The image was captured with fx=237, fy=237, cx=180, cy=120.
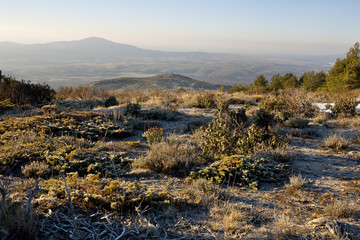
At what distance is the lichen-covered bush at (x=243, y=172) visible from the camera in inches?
151

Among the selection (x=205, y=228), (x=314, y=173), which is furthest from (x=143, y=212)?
(x=314, y=173)

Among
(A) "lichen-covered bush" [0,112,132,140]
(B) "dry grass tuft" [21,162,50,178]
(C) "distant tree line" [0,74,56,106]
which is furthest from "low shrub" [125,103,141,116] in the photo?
(B) "dry grass tuft" [21,162,50,178]

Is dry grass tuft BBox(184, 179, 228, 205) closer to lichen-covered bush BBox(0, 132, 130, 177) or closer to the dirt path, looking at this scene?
lichen-covered bush BBox(0, 132, 130, 177)

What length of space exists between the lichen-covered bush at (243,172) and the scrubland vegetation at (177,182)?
18 millimetres

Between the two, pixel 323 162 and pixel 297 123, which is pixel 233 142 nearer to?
pixel 323 162

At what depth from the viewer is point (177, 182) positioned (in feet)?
12.7

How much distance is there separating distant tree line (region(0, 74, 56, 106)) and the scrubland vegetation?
352 centimetres

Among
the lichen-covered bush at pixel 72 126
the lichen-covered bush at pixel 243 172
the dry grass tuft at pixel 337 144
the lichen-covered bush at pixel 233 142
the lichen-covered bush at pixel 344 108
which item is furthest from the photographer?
the lichen-covered bush at pixel 344 108

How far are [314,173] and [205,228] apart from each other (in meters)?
2.62

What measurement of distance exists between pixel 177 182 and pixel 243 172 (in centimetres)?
109

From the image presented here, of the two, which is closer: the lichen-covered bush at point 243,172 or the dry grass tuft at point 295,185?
the dry grass tuft at point 295,185

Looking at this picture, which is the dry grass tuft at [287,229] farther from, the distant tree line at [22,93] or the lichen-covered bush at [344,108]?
the distant tree line at [22,93]

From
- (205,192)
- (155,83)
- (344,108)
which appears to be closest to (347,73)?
(344,108)

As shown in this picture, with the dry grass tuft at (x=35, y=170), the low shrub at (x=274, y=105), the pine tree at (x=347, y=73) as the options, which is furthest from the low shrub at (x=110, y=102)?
the pine tree at (x=347, y=73)
